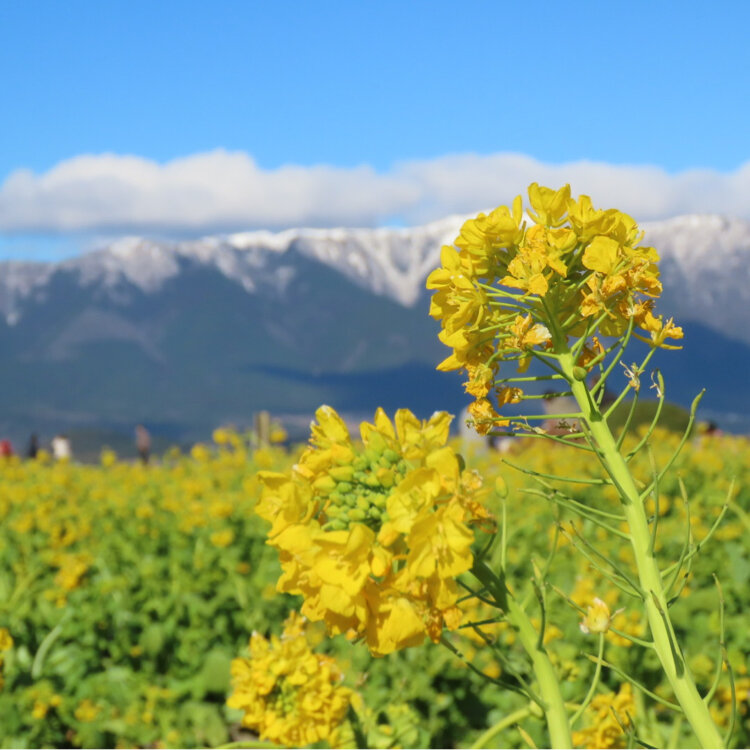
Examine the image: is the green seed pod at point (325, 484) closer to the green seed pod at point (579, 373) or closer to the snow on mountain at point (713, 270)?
the green seed pod at point (579, 373)

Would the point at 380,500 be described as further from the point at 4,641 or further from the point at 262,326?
the point at 262,326

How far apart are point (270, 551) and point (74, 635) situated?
1.29 meters

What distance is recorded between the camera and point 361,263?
116562 millimetres

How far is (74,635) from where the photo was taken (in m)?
4.16

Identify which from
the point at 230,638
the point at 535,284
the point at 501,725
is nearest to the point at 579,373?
the point at 535,284

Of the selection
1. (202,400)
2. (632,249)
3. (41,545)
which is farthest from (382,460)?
(202,400)

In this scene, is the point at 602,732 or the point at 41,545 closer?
the point at 602,732

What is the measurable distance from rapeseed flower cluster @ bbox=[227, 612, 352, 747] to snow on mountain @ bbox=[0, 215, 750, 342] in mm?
104639

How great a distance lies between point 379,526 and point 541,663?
1.10 feet

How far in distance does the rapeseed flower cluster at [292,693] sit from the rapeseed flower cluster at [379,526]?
0.78 meters

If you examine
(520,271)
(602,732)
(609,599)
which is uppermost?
(520,271)

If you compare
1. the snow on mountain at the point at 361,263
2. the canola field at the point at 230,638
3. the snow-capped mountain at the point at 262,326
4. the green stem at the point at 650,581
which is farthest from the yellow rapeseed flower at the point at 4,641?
the snow on mountain at the point at 361,263

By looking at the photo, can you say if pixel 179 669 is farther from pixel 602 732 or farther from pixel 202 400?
pixel 202 400

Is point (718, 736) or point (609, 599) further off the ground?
point (718, 736)
